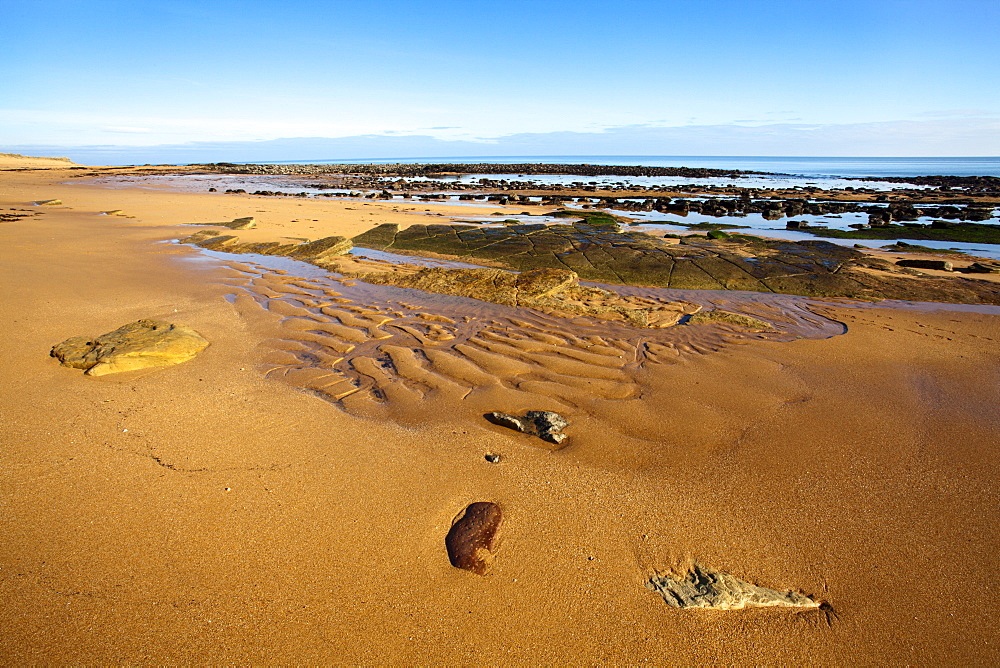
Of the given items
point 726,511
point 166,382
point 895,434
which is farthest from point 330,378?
point 895,434

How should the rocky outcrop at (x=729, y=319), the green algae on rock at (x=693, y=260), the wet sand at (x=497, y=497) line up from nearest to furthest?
the wet sand at (x=497, y=497) < the rocky outcrop at (x=729, y=319) < the green algae on rock at (x=693, y=260)

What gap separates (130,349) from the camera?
4727 mm

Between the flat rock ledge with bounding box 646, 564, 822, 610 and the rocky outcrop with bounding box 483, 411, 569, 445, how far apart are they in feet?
4.33

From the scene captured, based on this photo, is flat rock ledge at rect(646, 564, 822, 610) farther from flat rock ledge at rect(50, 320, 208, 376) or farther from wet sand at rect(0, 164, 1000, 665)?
flat rock ledge at rect(50, 320, 208, 376)

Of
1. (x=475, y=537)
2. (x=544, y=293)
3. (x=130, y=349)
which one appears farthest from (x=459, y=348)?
(x=130, y=349)

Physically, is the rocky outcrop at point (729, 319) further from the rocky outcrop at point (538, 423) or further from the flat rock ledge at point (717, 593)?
the flat rock ledge at point (717, 593)

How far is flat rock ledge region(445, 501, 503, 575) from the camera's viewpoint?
259cm

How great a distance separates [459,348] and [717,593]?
11.8 feet

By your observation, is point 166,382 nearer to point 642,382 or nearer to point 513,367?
point 513,367

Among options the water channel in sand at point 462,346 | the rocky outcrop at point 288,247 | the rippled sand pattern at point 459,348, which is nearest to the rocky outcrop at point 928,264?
the water channel in sand at point 462,346

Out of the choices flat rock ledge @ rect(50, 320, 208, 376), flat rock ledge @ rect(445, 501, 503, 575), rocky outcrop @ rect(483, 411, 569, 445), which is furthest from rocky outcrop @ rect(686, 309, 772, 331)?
flat rock ledge @ rect(50, 320, 208, 376)

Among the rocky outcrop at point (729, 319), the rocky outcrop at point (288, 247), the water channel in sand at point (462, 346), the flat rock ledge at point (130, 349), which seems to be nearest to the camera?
the water channel in sand at point (462, 346)

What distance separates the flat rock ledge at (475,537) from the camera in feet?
8.50

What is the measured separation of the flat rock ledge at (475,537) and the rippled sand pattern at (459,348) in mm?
1174
